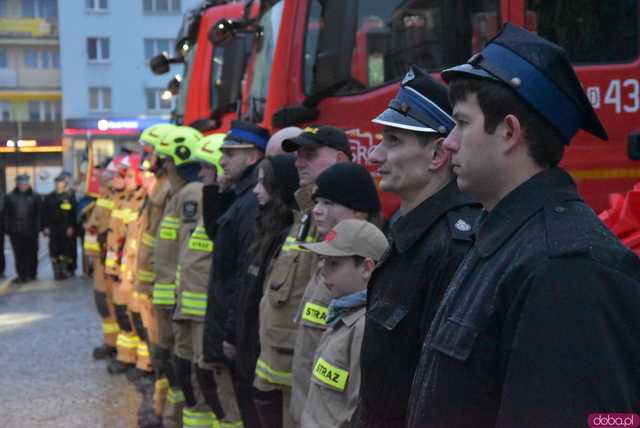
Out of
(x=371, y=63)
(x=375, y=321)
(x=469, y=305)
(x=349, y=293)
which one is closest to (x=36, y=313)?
(x=371, y=63)

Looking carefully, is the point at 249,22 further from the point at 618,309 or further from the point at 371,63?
the point at 618,309

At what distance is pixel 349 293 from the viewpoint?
3809 millimetres

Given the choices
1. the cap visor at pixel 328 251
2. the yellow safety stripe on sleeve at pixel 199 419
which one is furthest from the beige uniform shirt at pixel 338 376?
the yellow safety stripe on sleeve at pixel 199 419

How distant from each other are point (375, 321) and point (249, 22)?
5.82 metres

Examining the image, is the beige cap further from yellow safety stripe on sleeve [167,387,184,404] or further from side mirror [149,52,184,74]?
side mirror [149,52,184,74]

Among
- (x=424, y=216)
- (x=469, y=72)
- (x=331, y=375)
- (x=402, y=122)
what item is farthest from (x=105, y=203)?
(x=469, y=72)

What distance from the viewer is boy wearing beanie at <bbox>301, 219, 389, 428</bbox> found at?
360 centimetres

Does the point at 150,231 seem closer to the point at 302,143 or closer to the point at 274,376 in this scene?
the point at 302,143

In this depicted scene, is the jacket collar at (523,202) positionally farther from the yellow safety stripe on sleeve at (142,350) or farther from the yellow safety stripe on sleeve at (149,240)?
the yellow safety stripe on sleeve at (142,350)

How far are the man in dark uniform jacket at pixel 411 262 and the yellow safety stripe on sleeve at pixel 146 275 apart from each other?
5457 millimetres

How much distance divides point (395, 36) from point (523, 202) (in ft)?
14.5

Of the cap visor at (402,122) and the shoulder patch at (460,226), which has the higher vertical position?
the cap visor at (402,122)

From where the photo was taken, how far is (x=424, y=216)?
9.76 ft

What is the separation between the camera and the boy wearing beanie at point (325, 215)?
4.15 meters
